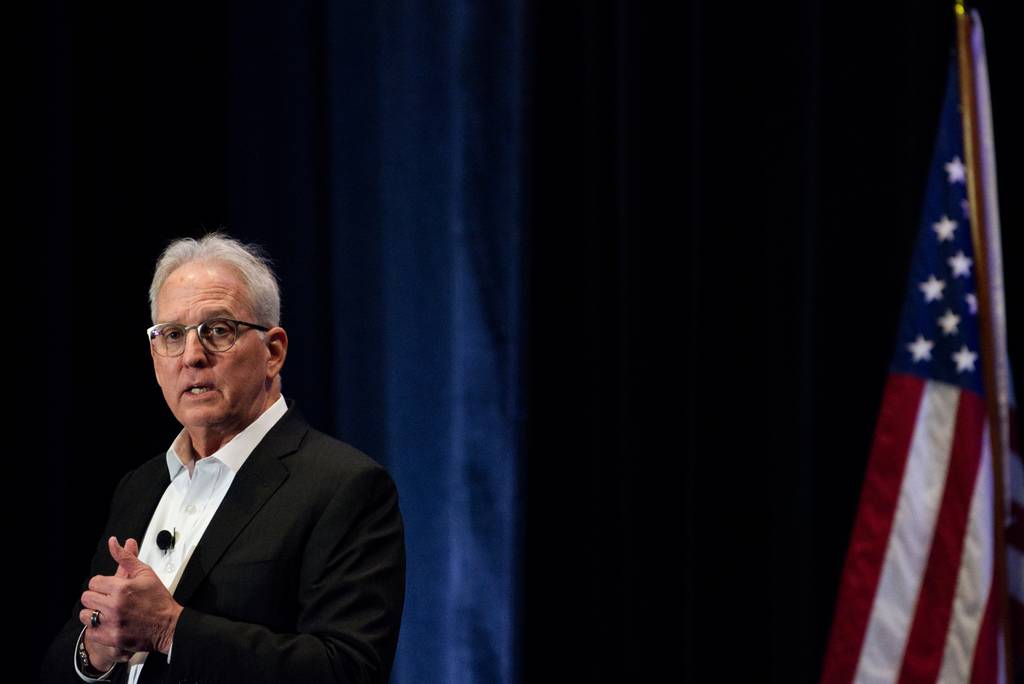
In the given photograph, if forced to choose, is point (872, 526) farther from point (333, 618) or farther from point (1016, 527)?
point (333, 618)

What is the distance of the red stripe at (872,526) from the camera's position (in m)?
2.63

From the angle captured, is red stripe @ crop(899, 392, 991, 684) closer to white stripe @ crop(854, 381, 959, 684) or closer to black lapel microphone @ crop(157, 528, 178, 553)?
white stripe @ crop(854, 381, 959, 684)

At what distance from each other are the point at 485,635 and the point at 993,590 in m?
1.18

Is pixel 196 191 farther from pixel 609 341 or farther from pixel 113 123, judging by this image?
pixel 609 341

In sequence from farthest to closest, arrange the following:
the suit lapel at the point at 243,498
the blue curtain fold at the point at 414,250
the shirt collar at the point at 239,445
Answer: the blue curtain fold at the point at 414,250, the shirt collar at the point at 239,445, the suit lapel at the point at 243,498

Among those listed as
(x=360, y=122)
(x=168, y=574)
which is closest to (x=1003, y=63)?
(x=360, y=122)

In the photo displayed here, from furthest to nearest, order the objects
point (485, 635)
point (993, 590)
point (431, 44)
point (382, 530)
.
→ point (431, 44) → point (485, 635) → point (993, 590) → point (382, 530)

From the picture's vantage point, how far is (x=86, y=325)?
10.0 ft

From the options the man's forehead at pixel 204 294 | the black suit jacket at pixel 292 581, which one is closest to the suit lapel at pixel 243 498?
the black suit jacket at pixel 292 581

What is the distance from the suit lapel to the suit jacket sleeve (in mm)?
59

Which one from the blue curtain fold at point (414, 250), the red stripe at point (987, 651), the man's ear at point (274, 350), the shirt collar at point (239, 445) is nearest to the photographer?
the shirt collar at point (239, 445)

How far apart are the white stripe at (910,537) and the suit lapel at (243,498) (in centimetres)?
151

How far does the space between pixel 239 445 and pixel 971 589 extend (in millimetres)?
1728

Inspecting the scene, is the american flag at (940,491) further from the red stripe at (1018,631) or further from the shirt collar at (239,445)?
the shirt collar at (239,445)
